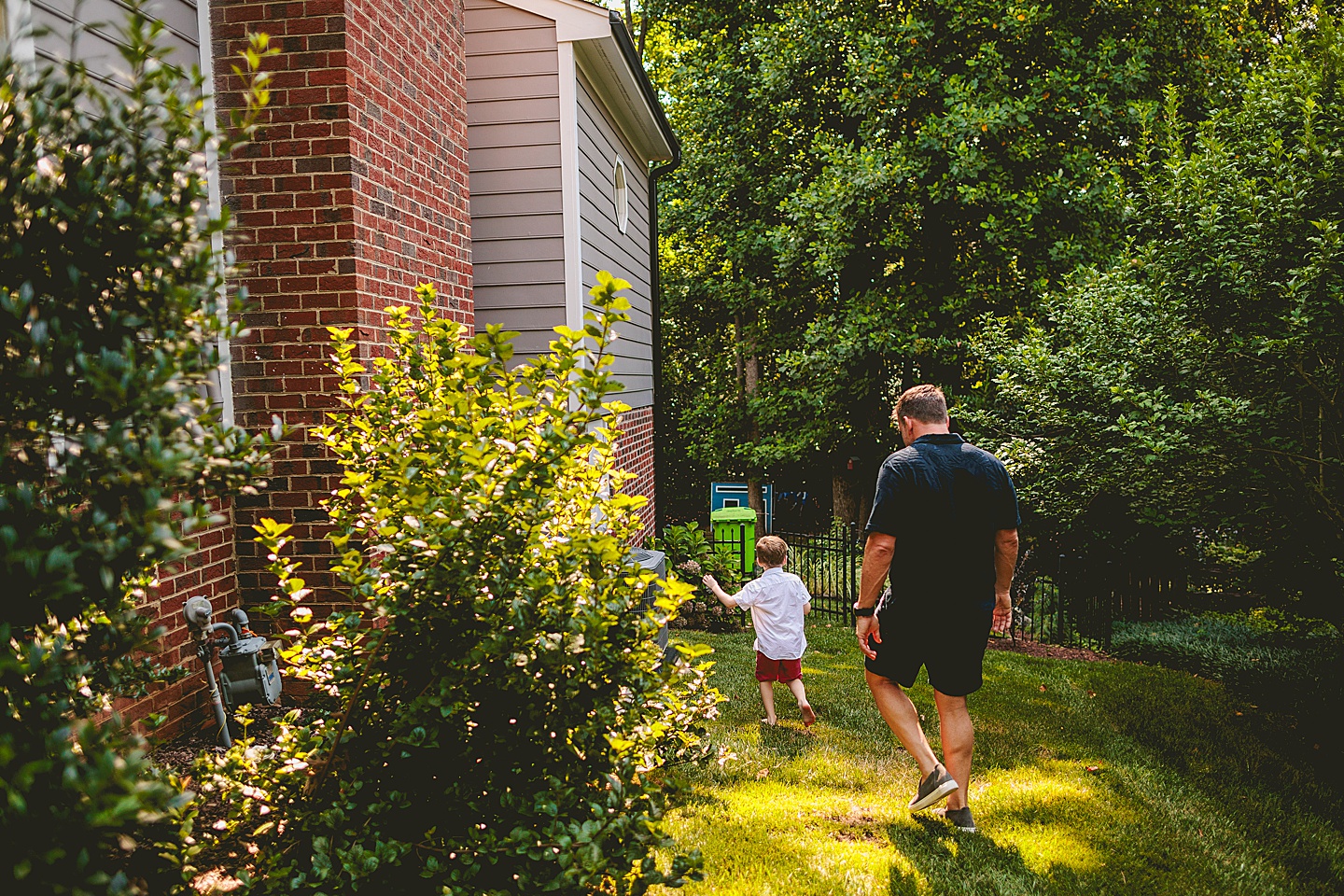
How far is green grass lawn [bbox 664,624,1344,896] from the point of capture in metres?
3.59

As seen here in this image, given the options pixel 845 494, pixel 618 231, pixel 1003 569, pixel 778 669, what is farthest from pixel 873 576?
pixel 845 494

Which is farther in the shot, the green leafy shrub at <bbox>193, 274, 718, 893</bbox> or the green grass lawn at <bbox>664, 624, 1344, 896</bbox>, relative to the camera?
the green grass lawn at <bbox>664, 624, 1344, 896</bbox>

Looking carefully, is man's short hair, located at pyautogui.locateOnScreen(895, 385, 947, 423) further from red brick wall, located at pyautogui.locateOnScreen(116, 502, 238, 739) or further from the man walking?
red brick wall, located at pyautogui.locateOnScreen(116, 502, 238, 739)

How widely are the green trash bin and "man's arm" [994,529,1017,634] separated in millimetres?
7451

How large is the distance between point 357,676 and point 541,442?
0.96 m

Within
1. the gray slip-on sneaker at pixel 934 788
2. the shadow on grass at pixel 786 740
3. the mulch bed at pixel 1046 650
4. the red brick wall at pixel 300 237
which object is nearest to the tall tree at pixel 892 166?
the mulch bed at pixel 1046 650

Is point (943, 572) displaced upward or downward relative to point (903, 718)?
upward

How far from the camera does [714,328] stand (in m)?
19.0

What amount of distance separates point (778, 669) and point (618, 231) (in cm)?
513

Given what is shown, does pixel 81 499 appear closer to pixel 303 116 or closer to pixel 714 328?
pixel 303 116

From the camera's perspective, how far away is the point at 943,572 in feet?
13.0

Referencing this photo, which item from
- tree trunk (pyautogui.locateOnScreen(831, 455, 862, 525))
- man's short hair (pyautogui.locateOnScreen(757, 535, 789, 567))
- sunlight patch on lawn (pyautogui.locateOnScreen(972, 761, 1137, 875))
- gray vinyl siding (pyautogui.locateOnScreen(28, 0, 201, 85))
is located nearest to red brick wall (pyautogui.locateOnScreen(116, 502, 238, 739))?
gray vinyl siding (pyautogui.locateOnScreen(28, 0, 201, 85))

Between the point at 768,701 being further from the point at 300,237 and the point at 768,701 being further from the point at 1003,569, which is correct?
the point at 300,237

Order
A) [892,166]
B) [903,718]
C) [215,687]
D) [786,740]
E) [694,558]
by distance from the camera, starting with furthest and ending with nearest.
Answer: [892,166], [694,558], [786,740], [903,718], [215,687]
